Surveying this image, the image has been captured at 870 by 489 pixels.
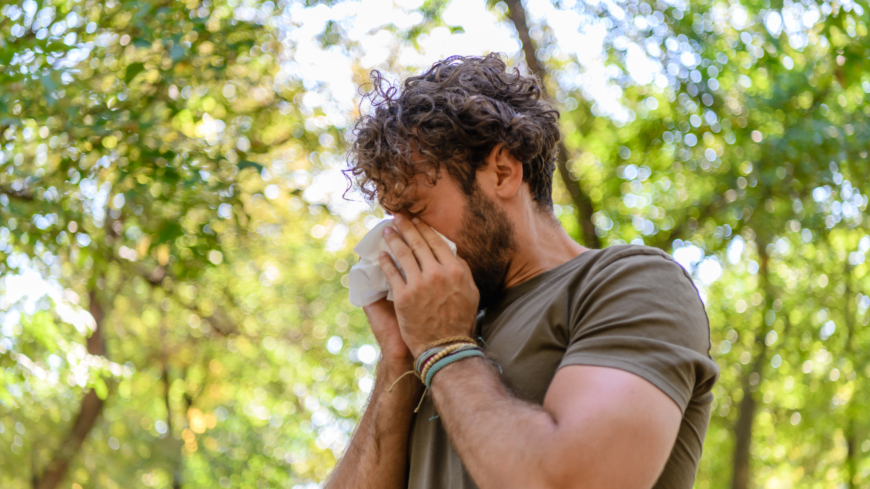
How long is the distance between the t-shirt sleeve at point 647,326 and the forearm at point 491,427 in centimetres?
14

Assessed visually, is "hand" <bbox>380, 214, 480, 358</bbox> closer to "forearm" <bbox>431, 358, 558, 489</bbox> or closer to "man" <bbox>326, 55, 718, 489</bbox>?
"man" <bbox>326, 55, 718, 489</bbox>

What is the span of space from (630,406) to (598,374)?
80mm

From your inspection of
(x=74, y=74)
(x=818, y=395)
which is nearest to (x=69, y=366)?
(x=74, y=74)

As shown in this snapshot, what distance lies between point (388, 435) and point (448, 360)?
43 centimetres

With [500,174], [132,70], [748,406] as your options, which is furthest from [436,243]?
[748,406]

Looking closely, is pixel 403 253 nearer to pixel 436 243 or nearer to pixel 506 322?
pixel 436 243

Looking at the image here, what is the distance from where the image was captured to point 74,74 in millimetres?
3158

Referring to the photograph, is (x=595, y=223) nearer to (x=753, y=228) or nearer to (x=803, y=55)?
(x=753, y=228)

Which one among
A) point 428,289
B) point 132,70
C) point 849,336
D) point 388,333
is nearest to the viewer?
point 428,289

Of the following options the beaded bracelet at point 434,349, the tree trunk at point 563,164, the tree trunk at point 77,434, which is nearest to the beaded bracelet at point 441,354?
the beaded bracelet at point 434,349

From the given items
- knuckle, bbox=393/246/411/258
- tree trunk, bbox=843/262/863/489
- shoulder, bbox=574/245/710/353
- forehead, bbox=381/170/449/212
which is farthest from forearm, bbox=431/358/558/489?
tree trunk, bbox=843/262/863/489

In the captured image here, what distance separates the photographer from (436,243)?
5.47ft

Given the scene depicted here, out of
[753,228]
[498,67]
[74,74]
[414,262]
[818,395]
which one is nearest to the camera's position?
[414,262]

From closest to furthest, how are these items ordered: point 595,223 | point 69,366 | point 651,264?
point 651,264 → point 69,366 → point 595,223
